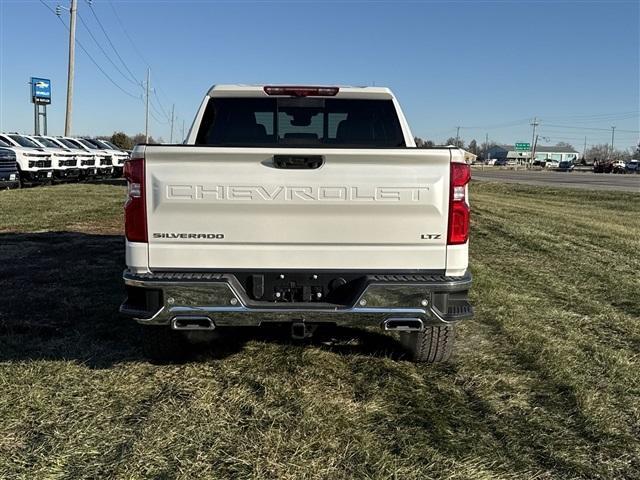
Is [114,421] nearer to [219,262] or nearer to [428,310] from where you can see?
[219,262]

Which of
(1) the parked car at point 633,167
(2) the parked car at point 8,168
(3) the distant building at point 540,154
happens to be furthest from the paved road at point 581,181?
(3) the distant building at point 540,154

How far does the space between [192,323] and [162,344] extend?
2.51ft

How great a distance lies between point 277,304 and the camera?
3.47 m

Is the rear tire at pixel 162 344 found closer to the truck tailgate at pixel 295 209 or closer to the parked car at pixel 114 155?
the truck tailgate at pixel 295 209

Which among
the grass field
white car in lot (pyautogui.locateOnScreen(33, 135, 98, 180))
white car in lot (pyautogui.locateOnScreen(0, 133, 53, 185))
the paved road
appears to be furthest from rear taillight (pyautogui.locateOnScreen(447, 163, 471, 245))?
the paved road

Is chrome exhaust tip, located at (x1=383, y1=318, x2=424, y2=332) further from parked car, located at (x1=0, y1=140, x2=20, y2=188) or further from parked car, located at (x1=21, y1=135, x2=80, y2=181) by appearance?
parked car, located at (x1=21, y1=135, x2=80, y2=181)

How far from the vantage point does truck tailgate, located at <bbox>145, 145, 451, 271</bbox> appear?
334 centimetres

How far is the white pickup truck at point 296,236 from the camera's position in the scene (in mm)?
3352

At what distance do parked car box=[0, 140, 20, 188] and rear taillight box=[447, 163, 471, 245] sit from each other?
52.9ft

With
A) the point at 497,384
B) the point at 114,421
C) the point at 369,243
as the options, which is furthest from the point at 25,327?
the point at 497,384

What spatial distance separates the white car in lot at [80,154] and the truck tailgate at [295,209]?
823 inches

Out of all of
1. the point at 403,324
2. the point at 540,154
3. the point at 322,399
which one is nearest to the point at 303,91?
the point at 403,324

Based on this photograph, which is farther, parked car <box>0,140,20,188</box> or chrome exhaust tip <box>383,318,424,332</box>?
parked car <box>0,140,20,188</box>

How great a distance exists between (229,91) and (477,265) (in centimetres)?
→ 485
